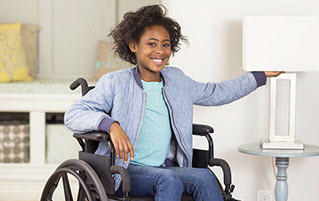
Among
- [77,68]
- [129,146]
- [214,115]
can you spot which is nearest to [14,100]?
[77,68]

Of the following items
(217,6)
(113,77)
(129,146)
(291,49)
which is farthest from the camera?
(217,6)

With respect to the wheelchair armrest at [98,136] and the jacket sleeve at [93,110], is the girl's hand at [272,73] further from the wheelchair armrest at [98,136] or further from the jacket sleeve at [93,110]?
the wheelchair armrest at [98,136]

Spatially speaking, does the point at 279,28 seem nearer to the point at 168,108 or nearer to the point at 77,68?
the point at 168,108

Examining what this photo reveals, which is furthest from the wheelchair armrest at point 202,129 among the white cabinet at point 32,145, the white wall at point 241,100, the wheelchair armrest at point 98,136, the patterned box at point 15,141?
the patterned box at point 15,141

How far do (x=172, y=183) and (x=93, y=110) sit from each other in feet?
1.51

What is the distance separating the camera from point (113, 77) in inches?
103

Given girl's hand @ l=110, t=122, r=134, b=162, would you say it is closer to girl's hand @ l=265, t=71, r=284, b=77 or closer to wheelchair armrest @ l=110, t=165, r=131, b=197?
wheelchair armrest @ l=110, t=165, r=131, b=197

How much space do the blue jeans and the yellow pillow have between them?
2205 millimetres

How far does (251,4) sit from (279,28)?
1.32ft

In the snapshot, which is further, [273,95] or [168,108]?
[273,95]

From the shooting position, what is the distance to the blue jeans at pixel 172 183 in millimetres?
2311

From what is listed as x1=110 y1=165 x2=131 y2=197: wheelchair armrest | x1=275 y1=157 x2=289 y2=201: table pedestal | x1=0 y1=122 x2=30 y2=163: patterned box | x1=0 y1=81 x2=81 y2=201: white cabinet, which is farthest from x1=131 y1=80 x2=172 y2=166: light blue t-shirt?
x1=0 y1=122 x2=30 y2=163: patterned box

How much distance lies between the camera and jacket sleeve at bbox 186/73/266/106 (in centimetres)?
281

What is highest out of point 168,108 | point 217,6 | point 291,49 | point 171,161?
point 217,6
